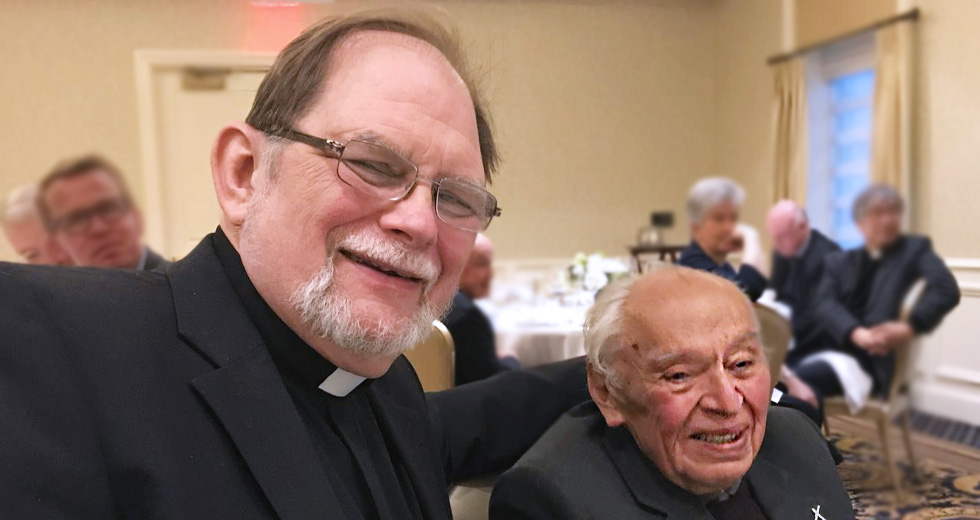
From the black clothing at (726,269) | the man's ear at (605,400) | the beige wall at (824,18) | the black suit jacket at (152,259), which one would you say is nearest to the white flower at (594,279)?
the black clothing at (726,269)

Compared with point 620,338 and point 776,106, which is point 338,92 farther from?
point 776,106

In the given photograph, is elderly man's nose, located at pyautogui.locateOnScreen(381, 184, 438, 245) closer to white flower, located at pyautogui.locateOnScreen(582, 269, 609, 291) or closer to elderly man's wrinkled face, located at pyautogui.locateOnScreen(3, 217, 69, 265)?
white flower, located at pyautogui.locateOnScreen(582, 269, 609, 291)

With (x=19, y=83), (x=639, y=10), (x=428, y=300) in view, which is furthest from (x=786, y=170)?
(x=19, y=83)

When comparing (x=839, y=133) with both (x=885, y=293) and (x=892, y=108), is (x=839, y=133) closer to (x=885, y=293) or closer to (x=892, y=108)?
(x=892, y=108)

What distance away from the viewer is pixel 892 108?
161cm

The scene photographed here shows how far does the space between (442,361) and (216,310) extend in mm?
756

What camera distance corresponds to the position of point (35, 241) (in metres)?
1.52

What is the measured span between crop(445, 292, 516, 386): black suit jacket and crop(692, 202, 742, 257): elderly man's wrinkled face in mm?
529

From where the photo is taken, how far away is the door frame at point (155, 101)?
1.19 meters

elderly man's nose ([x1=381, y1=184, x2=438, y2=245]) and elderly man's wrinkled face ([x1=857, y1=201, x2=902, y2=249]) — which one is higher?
elderly man's nose ([x1=381, y1=184, x2=438, y2=245])

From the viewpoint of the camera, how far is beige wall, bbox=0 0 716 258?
4.01 feet

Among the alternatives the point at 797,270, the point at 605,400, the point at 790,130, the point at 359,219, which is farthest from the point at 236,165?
the point at 797,270

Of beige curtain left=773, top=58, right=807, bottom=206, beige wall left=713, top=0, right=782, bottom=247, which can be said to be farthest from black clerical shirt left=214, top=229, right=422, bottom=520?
beige curtain left=773, top=58, right=807, bottom=206

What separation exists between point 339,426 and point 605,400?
45 centimetres
